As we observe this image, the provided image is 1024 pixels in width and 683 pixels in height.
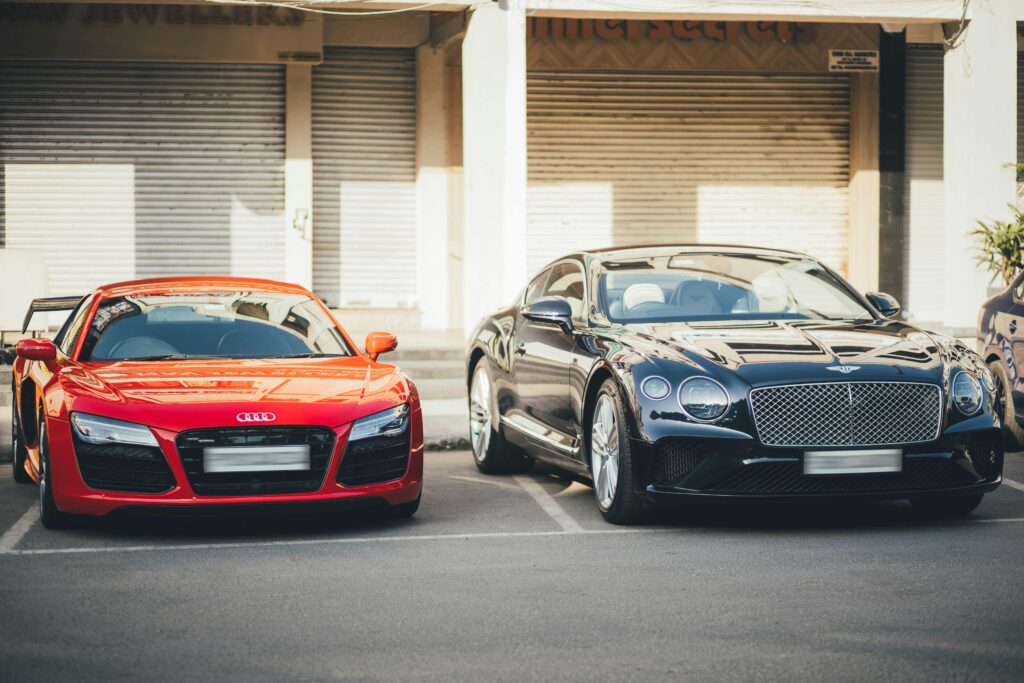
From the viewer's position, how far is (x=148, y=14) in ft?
61.2

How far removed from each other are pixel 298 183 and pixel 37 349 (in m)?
11.3

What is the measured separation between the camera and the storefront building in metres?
18.8

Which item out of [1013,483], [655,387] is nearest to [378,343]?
[655,387]

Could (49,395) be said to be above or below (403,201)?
below

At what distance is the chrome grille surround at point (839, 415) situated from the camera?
7176 mm

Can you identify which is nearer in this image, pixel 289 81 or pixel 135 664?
pixel 135 664

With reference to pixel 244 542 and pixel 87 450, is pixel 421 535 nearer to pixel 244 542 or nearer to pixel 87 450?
pixel 244 542

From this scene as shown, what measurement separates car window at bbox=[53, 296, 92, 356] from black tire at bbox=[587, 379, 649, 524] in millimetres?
2946

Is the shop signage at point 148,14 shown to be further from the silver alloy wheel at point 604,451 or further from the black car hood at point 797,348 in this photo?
the silver alloy wheel at point 604,451

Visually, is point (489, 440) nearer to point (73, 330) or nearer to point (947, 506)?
point (73, 330)

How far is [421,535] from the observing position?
25.0 ft

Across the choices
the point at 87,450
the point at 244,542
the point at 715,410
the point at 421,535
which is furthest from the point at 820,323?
the point at 87,450

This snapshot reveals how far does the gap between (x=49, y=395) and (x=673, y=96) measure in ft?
45.8

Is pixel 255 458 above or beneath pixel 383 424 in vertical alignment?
beneath
